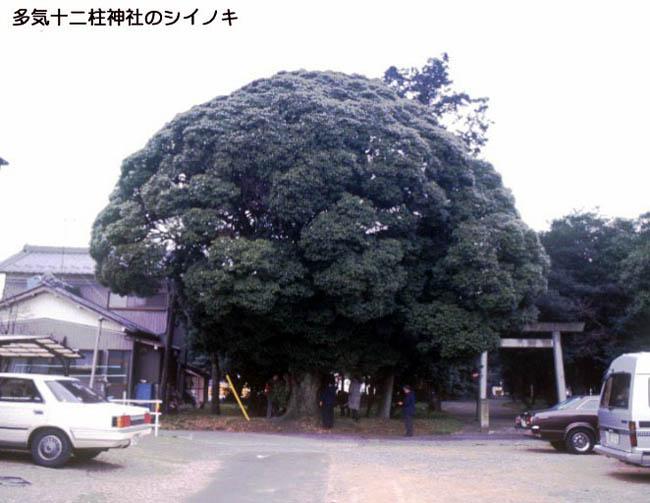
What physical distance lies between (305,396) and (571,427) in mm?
9769

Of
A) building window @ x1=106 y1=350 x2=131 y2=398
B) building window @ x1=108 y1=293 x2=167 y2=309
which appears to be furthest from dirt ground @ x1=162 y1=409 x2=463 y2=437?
building window @ x1=108 y1=293 x2=167 y2=309

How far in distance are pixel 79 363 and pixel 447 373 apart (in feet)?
55.3

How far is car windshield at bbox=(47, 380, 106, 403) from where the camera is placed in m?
11.2

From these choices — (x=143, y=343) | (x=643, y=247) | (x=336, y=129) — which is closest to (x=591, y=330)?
(x=643, y=247)

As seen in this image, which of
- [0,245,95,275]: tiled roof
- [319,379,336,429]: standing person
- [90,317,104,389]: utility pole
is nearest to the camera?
[319,379,336,429]: standing person

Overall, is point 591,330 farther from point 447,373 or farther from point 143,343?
point 143,343

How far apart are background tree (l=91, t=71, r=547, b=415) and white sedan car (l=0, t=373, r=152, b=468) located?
27.6ft

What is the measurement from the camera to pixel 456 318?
21406mm

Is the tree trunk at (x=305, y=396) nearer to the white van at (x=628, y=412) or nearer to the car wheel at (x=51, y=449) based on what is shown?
the white van at (x=628, y=412)

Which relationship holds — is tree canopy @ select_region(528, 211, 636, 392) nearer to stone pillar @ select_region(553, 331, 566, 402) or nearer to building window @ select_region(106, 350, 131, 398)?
stone pillar @ select_region(553, 331, 566, 402)

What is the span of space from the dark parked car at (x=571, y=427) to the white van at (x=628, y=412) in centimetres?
398

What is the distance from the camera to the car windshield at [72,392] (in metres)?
11.2

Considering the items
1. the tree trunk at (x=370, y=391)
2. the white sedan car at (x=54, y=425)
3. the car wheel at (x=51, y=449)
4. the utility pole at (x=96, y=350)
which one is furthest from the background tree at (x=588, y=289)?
the car wheel at (x=51, y=449)

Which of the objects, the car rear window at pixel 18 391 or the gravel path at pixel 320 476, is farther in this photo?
the car rear window at pixel 18 391
